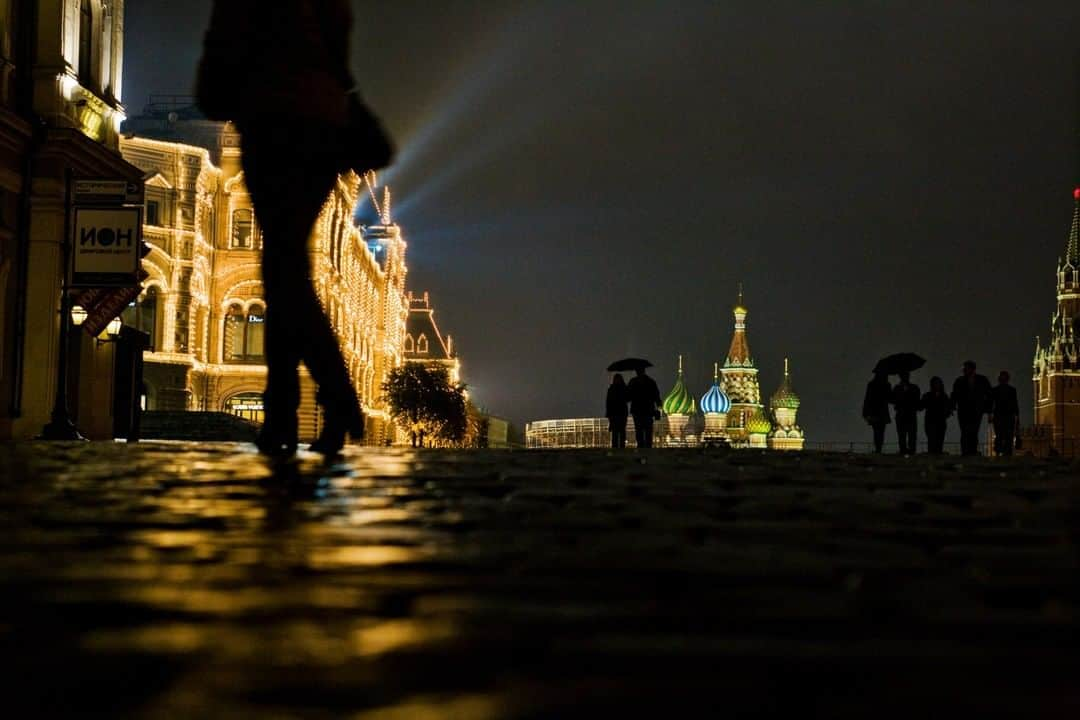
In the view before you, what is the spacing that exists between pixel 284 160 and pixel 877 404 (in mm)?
18667

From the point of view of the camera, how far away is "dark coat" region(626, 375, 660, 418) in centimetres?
2622

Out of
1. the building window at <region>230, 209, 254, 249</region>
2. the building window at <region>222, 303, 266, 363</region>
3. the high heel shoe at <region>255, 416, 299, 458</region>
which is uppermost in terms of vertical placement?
the building window at <region>230, 209, 254, 249</region>

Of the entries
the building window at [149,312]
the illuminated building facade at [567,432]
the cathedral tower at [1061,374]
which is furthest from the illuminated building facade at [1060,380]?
the building window at [149,312]

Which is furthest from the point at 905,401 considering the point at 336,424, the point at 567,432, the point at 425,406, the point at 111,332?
the point at 567,432

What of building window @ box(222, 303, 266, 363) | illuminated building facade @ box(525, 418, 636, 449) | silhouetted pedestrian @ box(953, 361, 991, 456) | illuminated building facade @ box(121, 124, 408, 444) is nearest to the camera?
silhouetted pedestrian @ box(953, 361, 991, 456)

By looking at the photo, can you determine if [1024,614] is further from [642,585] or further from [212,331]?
[212,331]

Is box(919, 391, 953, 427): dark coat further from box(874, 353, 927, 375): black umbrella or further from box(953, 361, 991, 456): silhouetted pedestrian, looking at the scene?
box(874, 353, 927, 375): black umbrella

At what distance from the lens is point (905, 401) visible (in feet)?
79.6

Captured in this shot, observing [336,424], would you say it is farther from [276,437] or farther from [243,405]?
[243,405]

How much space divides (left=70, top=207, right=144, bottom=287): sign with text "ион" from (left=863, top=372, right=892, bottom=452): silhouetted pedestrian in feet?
38.4

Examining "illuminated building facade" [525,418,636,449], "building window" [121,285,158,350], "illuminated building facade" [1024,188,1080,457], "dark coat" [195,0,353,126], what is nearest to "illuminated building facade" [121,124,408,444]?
"building window" [121,285,158,350]

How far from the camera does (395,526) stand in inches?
127

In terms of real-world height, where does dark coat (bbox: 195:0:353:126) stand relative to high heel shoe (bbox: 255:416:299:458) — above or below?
above

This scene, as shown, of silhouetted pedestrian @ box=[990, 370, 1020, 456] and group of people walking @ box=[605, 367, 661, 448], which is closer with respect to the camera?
silhouetted pedestrian @ box=[990, 370, 1020, 456]
